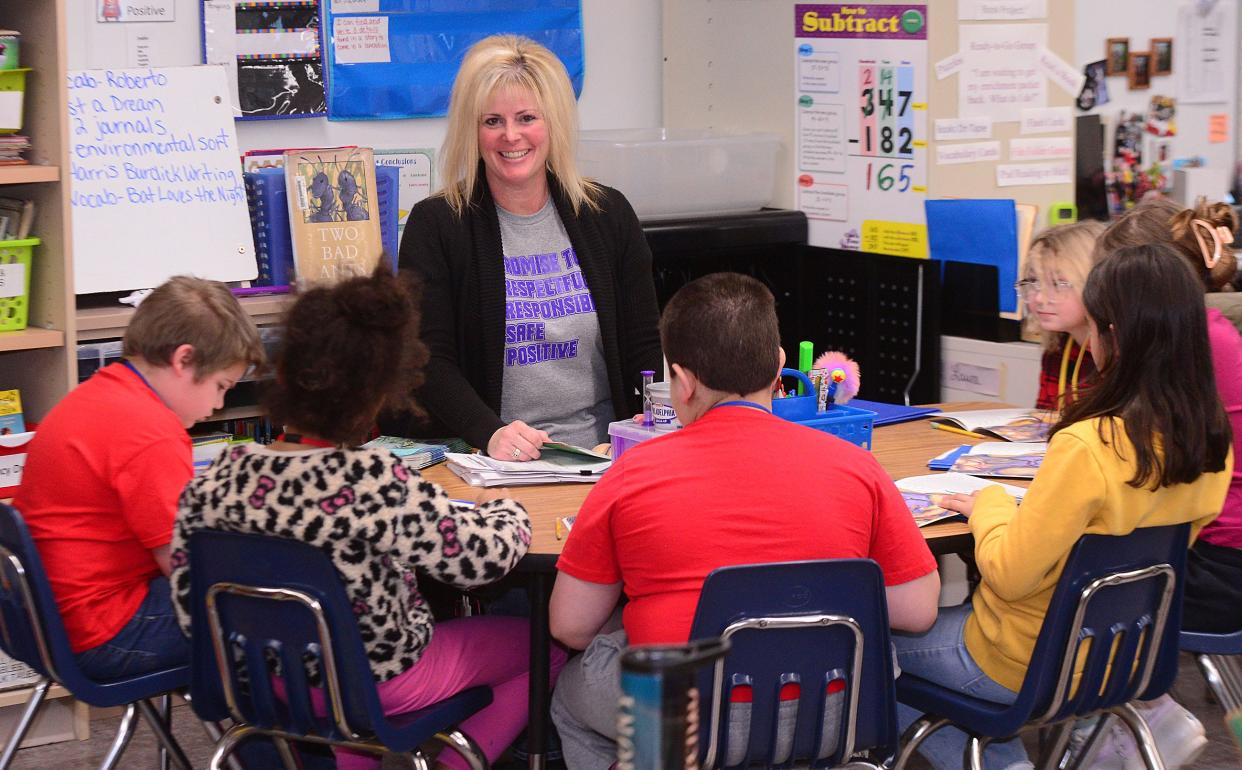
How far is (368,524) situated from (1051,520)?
91 cm

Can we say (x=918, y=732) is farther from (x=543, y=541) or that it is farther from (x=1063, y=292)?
(x=1063, y=292)

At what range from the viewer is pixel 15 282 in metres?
3.06

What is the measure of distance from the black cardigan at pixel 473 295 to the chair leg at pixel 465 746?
29.9 inches

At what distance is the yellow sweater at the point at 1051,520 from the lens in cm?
195

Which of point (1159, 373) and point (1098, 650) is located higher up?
point (1159, 373)

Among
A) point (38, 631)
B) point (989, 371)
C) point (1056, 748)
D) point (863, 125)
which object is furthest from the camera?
point (863, 125)

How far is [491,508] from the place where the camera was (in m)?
2.06

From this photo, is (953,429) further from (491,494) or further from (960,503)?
(491,494)

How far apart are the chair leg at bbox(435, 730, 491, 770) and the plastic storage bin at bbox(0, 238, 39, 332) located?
1.59 m

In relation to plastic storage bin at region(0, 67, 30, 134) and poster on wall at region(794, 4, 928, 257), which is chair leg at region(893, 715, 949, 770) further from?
plastic storage bin at region(0, 67, 30, 134)

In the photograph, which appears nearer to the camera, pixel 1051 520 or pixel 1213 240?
pixel 1051 520

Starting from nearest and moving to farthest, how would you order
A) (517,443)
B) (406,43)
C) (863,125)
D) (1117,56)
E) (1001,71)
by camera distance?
(517,443) → (1001,71) → (863,125) → (406,43) → (1117,56)

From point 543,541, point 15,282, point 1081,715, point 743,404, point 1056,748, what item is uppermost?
point 15,282

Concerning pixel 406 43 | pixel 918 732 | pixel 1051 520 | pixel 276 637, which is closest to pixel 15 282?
pixel 406 43
